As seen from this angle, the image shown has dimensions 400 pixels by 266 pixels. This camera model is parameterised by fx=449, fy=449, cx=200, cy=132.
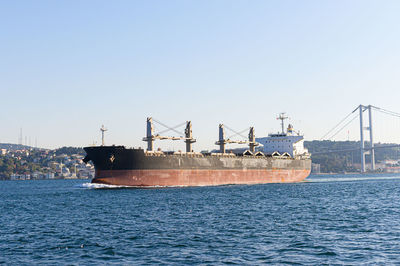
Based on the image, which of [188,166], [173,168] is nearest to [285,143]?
[188,166]

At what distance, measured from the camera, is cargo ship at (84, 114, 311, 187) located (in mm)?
49938

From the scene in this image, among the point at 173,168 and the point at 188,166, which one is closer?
the point at 173,168

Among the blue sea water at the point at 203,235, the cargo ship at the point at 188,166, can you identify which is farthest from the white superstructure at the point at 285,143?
the blue sea water at the point at 203,235

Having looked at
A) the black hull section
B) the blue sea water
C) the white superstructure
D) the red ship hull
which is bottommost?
the blue sea water

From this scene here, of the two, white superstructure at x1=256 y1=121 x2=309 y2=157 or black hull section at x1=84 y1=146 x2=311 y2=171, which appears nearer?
black hull section at x1=84 y1=146 x2=311 y2=171

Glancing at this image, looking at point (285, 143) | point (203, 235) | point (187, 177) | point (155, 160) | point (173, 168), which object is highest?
point (285, 143)

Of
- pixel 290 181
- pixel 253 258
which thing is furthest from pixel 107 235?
pixel 290 181

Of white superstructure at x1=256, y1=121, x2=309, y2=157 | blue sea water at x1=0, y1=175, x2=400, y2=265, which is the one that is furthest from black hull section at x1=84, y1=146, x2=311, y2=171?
blue sea water at x1=0, y1=175, x2=400, y2=265

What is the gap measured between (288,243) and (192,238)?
4.09m

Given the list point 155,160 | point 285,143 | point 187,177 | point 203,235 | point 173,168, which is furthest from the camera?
point 285,143

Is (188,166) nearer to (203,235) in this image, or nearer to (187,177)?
(187,177)

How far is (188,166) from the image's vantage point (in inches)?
2191

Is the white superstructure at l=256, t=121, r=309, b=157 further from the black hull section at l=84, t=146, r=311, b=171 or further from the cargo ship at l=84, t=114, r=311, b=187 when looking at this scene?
the black hull section at l=84, t=146, r=311, b=171

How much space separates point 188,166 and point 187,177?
1.36 metres
